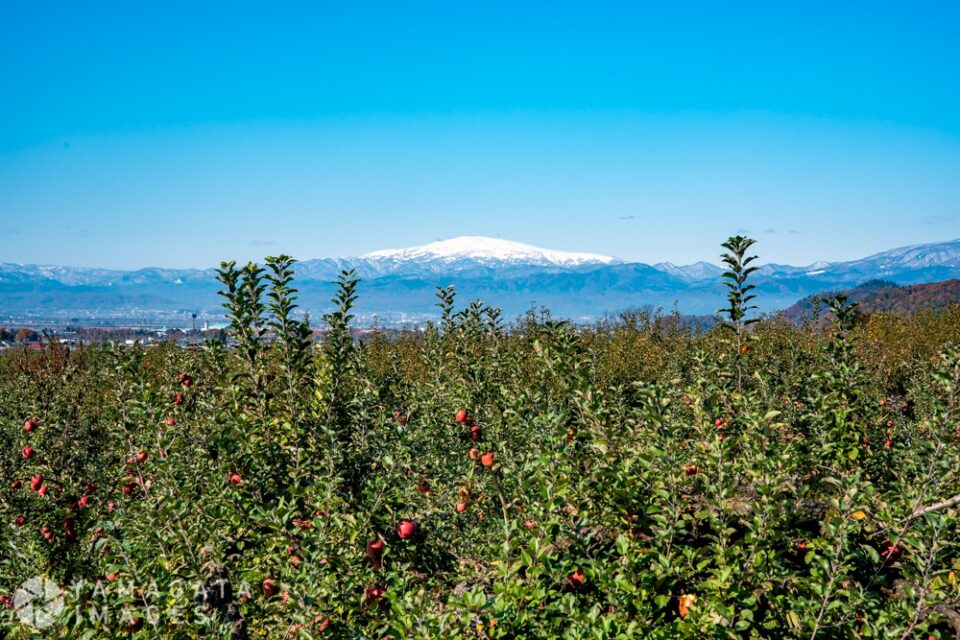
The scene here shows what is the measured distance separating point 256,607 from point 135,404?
8.10 ft

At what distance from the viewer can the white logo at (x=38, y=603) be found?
4012 millimetres

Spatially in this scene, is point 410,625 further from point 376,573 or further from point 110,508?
point 110,508

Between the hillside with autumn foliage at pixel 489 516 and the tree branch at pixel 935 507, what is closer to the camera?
the hillside with autumn foliage at pixel 489 516

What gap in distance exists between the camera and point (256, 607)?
5.03 meters

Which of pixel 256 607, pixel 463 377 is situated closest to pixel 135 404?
pixel 256 607

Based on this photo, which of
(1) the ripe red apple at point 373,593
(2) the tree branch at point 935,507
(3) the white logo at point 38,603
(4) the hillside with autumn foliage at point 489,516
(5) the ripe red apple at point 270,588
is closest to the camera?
(4) the hillside with autumn foliage at point 489,516

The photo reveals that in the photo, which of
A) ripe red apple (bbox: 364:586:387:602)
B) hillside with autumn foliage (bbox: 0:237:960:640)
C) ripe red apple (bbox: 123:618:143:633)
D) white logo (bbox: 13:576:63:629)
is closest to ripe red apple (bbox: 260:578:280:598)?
hillside with autumn foliage (bbox: 0:237:960:640)

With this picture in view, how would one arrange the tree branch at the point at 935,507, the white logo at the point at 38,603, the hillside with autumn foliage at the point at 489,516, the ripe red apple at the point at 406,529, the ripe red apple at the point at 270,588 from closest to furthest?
the hillside with autumn foliage at the point at 489,516 → the white logo at the point at 38,603 → the tree branch at the point at 935,507 → the ripe red apple at the point at 270,588 → the ripe red apple at the point at 406,529

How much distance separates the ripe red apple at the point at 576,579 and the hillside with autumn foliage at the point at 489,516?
0.09ft

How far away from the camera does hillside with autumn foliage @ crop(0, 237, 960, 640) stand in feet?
12.8

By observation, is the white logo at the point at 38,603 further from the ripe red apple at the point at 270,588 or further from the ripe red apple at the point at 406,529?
the ripe red apple at the point at 406,529

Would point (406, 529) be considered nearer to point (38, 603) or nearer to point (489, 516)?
point (489, 516)

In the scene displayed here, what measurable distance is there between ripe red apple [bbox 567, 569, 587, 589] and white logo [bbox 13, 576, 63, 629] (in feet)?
10.9

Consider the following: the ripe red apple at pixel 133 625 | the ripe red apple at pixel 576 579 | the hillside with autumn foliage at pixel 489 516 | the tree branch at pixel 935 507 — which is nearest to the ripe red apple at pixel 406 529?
the hillside with autumn foliage at pixel 489 516
